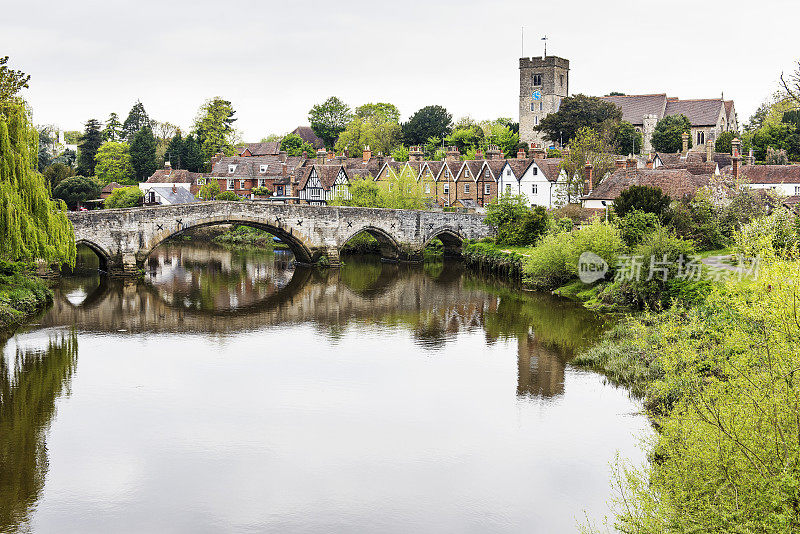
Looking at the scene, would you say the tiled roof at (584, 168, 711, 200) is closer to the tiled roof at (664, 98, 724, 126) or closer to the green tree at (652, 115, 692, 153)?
the green tree at (652, 115, 692, 153)

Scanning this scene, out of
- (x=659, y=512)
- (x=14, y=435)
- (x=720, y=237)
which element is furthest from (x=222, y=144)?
(x=659, y=512)

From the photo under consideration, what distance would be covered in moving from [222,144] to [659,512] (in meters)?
93.9

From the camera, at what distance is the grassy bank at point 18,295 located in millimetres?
28297

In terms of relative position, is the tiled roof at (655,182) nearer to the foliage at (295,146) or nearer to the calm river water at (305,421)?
the calm river water at (305,421)

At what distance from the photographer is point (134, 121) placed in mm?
111312

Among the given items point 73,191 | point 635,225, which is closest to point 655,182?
point 635,225

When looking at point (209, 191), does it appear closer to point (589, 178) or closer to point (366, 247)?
point (366, 247)

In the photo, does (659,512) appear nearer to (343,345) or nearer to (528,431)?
(528,431)

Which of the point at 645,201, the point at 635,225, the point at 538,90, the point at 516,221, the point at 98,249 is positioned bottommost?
the point at 98,249

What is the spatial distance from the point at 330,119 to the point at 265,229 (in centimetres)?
5967

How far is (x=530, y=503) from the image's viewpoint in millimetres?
15680

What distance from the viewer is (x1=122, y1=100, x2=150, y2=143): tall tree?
110512mm

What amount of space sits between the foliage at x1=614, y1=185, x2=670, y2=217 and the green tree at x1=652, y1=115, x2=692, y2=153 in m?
39.0

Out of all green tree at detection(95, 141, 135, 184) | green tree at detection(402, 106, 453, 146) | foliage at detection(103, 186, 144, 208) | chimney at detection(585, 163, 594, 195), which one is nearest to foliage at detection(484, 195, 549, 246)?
chimney at detection(585, 163, 594, 195)
